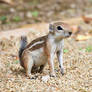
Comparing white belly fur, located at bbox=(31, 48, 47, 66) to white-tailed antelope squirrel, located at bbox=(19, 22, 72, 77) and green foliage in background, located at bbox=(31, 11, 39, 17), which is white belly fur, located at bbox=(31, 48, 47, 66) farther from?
green foliage in background, located at bbox=(31, 11, 39, 17)

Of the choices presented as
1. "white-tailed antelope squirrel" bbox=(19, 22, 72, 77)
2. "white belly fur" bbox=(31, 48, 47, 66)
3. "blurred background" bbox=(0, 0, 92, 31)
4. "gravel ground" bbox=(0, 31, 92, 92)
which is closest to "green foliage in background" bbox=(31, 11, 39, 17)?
"blurred background" bbox=(0, 0, 92, 31)

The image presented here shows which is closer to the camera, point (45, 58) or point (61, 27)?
point (61, 27)

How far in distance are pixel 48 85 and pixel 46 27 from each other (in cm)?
499

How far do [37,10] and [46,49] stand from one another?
744cm

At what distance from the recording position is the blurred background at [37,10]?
36.3 ft

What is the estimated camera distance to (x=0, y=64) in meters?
6.00

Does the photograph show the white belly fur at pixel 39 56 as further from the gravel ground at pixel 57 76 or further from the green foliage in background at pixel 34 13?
the green foliage in background at pixel 34 13

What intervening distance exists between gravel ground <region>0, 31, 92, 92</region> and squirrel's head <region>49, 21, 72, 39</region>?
74cm

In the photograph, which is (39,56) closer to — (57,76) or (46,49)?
(46,49)

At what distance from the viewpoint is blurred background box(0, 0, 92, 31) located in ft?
36.3

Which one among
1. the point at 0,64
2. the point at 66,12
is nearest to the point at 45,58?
the point at 0,64

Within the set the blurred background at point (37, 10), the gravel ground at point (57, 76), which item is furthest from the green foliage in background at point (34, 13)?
the gravel ground at point (57, 76)

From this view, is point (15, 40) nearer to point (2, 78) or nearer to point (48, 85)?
point (2, 78)

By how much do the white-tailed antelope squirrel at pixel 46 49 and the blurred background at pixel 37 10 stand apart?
200 inches
